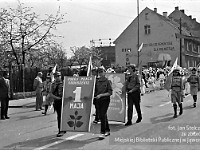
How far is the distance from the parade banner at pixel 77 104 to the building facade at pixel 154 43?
125 feet

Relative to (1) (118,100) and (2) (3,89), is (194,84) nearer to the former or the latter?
(1) (118,100)

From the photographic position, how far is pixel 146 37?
49.4m

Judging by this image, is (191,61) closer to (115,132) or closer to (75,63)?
(75,63)

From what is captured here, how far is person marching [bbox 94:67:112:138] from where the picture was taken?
7.80 meters

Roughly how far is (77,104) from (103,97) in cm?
73

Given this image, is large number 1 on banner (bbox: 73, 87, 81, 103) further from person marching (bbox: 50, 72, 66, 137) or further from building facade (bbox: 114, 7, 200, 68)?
building facade (bbox: 114, 7, 200, 68)

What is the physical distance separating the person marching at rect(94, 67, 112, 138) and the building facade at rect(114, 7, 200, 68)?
125 ft

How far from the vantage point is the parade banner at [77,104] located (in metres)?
7.97

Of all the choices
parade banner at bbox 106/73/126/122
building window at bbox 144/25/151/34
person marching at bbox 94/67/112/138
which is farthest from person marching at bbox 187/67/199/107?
building window at bbox 144/25/151/34

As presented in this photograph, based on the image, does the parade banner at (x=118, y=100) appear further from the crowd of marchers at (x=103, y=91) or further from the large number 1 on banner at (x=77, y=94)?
the large number 1 on banner at (x=77, y=94)

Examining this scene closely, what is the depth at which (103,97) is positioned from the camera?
25.6 ft

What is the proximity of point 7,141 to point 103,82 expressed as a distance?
2.78 m

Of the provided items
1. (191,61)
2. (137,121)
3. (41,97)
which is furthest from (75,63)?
(137,121)

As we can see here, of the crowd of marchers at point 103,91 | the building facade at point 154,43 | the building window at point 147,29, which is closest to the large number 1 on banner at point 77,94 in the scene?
the crowd of marchers at point 103,91
